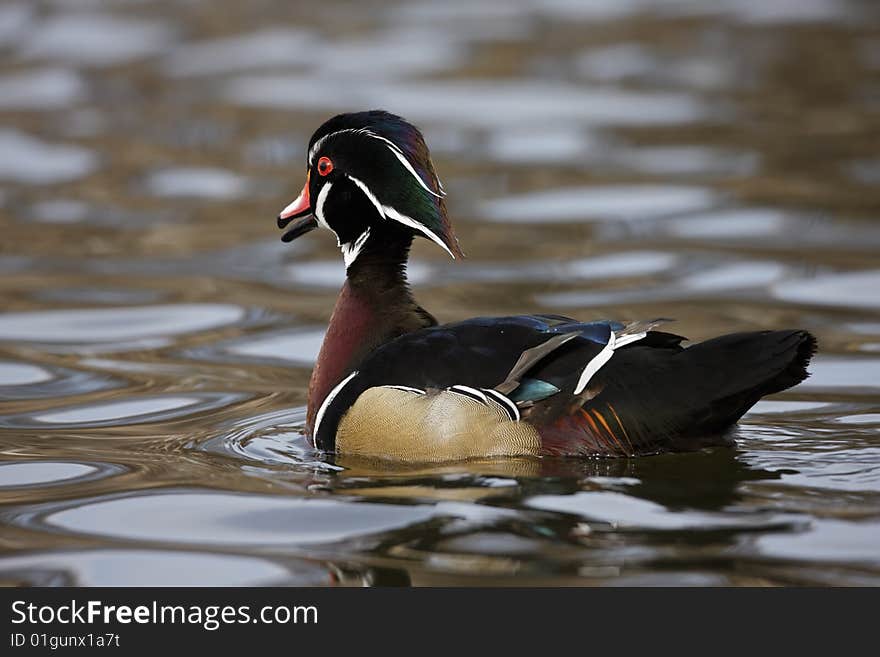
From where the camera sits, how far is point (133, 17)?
1833 centimetres

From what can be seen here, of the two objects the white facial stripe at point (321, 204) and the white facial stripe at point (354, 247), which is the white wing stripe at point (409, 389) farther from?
the white facial stripe at point (321, 204)

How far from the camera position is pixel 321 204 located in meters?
6.44

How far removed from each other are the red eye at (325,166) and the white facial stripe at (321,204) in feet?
0.17

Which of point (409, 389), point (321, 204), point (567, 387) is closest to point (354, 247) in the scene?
point (321, 204)

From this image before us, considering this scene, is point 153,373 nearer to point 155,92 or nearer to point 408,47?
point 155,92

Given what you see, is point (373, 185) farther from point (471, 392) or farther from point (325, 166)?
point (471, 392)

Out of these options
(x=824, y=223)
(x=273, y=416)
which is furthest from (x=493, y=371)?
(x=824, y=223)

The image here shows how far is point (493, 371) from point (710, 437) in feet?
2.73

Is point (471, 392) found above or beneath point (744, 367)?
beneath

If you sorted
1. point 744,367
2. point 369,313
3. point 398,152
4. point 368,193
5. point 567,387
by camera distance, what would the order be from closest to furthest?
point 744,367 → point 567,387 → point 398,152 → point 368,193 → point 369,313

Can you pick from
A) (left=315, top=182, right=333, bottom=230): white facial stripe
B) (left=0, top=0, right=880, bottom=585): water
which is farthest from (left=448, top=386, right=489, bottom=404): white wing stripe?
(left=315, top=182, right=333, bottom=230): white facial stripe

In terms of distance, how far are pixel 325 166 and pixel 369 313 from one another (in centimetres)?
61

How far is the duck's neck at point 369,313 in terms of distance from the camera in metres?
6.32

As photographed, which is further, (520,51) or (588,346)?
(520,51)
